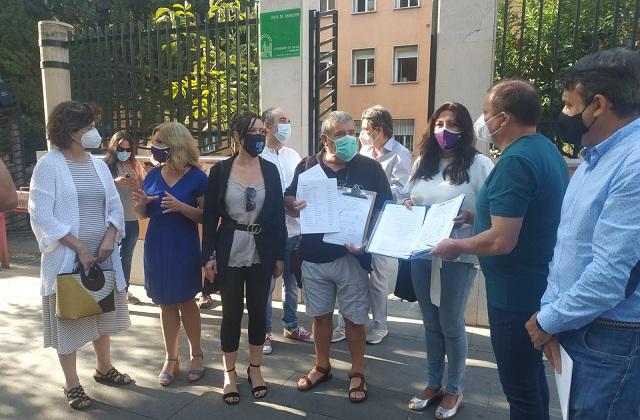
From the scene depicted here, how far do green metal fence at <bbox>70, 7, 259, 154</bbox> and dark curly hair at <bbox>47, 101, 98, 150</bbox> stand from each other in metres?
2.58

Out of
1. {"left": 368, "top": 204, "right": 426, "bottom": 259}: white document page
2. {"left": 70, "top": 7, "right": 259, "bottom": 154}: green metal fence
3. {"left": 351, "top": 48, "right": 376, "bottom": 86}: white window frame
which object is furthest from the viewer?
{"left": 351, "top": 48, "right": 376, "bottom": 86}: white window frame

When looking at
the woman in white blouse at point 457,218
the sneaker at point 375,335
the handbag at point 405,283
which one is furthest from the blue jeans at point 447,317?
the sneaker at point 375,335

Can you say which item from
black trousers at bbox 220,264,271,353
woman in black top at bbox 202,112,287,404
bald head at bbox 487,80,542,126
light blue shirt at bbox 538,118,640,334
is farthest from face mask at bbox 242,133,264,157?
light blue shirt at bbox 538,118,640,334

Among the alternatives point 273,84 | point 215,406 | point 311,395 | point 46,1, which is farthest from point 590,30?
point 46,1

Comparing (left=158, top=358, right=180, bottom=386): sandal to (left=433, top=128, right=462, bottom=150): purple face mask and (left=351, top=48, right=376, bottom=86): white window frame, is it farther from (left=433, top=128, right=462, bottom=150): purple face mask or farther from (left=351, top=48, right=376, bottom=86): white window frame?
(left=351, top=48, right=376, bottom=86): white window frame

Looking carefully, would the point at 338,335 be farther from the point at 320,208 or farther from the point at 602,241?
the point at 602,241

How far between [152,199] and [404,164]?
80.9 inches

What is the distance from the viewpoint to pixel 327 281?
3.26m

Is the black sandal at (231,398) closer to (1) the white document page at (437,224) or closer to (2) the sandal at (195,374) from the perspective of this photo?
(2) the sandal at (195,374)

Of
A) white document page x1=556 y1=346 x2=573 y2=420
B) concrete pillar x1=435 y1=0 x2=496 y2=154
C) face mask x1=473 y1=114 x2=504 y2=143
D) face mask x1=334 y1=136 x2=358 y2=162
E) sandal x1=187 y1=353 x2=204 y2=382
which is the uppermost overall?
concrete pillar x1=435 y1=0 x2=496 y2=154

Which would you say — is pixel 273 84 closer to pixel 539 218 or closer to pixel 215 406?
pixel 215 406

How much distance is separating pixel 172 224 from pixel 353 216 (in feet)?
4.19

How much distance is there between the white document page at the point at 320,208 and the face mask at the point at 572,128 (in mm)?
1577

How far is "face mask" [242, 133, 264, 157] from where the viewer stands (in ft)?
10.5
